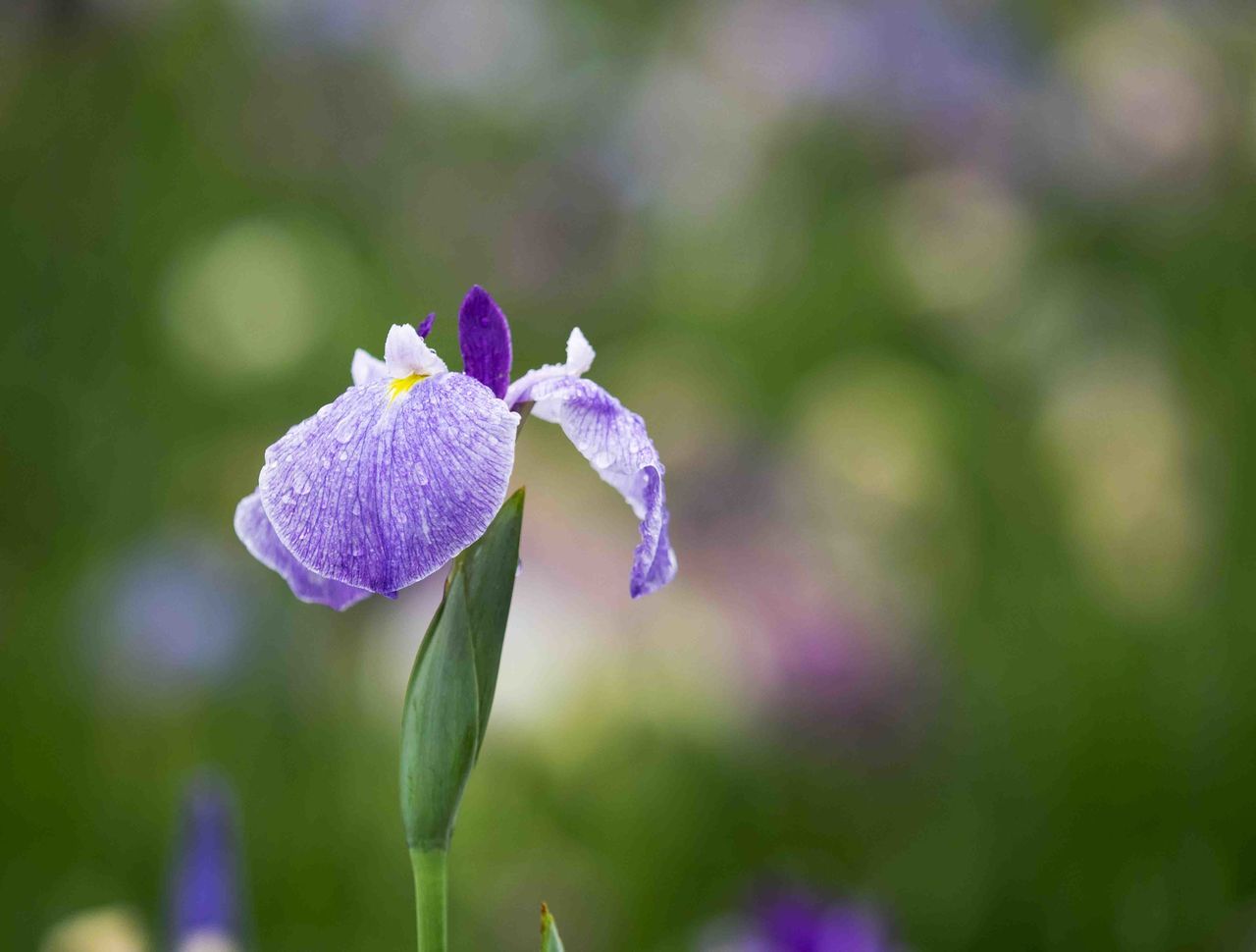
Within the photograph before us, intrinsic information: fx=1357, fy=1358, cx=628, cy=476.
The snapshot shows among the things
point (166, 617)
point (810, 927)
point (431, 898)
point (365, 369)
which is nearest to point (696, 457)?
point (166, 617)

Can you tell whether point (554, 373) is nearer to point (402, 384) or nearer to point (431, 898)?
point (402, 384)

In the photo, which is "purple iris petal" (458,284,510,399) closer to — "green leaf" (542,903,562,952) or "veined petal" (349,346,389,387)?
"veined petal" (349,346,389,387)

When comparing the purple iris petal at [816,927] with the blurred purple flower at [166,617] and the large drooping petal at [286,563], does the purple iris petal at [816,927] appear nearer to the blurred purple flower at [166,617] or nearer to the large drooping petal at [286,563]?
the large drooping petal at [286,563]

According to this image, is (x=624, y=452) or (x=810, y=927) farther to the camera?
(x=810, y=927)

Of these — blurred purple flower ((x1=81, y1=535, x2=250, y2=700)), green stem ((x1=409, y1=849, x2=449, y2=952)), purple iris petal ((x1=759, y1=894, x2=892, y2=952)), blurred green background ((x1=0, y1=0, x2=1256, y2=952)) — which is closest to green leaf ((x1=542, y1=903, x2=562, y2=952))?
green stem ((x1=409, y1=849, x2=449, y2=952))

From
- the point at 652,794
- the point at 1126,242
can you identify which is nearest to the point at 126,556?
the point at 652,794

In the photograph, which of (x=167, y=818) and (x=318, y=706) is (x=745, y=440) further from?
(x=167, y=818)

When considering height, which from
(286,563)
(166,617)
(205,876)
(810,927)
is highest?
A: (286,563)
